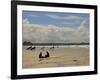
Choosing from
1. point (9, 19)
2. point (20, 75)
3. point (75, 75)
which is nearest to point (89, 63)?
point (75, 75)

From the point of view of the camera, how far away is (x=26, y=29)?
→ 1.94 metres

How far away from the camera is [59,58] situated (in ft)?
6.70

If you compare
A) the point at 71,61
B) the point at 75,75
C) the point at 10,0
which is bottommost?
the point at 75,75

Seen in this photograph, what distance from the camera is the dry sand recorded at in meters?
1.94

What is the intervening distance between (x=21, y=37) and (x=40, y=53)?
0.24 m

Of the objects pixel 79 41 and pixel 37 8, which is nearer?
pixel 37 8

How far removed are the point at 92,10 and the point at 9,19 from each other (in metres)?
0.86

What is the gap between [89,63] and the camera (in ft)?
7.06

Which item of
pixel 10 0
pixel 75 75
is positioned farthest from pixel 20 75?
pixel 10 0

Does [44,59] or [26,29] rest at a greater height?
[26,29]

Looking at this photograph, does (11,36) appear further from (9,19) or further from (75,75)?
(75,75)

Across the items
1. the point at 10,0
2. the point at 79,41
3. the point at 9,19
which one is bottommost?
the point at 79,41

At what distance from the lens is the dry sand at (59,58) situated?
1.94 meters

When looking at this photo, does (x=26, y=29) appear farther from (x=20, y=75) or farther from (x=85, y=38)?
(x=85, y=38)
